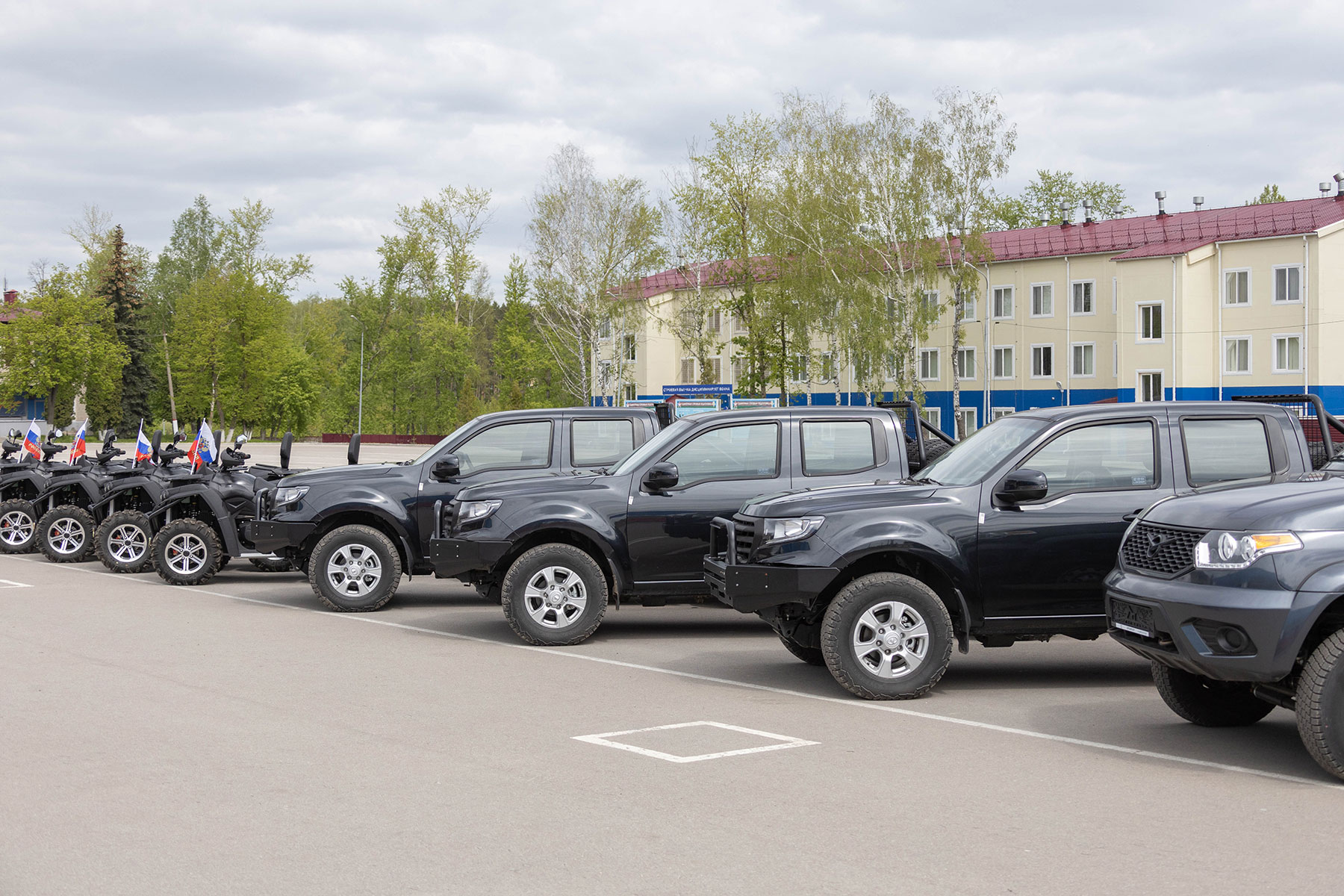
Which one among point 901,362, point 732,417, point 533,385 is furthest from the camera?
point 533,385

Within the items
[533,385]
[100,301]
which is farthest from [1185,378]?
[100,301]


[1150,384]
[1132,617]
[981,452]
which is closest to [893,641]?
[981,452]

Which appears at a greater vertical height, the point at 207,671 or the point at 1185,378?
the point at 1185,378

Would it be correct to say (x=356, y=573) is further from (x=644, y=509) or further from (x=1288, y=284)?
(x=1288, y=284)

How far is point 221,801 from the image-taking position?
5.84 metres

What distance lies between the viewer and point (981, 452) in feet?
30.2

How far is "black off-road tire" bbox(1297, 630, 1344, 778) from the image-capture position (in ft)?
20.4

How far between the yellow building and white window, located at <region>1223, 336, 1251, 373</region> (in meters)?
0.04

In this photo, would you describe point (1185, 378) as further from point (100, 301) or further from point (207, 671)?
point (100, 301)

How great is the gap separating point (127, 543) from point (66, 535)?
1927mm

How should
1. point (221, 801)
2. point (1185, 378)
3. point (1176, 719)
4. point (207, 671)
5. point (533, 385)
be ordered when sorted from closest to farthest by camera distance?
1. point (221, 801)
2. point (1176, 719)
3. point (207, 671)
4. point (1185, 378)
5. point (533, 385)

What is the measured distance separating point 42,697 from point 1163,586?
21.7ft

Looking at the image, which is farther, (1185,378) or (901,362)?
(1185,378)

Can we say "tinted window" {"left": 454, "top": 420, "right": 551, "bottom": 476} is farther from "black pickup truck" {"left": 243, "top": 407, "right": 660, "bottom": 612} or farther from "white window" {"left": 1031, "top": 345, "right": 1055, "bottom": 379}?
"white window" {"left": 1031, "top": 345, "right": 1055, "bottom": 379}
